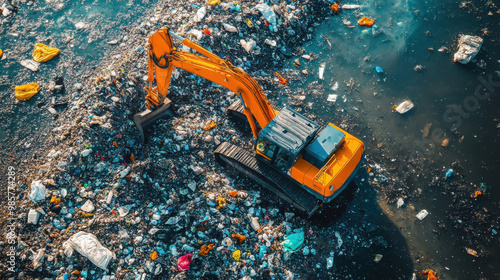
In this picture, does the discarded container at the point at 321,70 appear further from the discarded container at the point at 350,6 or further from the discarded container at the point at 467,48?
the discarded container at the point at 467,48

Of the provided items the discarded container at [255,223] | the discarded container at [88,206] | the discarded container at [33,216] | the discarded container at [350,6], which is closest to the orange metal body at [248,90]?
the discarded container at [255,223]

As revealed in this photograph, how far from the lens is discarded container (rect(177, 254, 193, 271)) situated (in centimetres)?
612

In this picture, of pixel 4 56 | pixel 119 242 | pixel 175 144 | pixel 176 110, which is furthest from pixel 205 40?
pixel 4 56

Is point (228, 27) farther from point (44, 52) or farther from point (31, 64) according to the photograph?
point (31, 64)

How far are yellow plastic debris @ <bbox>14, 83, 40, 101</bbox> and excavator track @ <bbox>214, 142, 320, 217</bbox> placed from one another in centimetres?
565

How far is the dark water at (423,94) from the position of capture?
7383mm

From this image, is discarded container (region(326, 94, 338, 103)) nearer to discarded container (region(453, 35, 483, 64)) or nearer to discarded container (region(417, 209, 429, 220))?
discarded container (region(417, 209, 429, 220))

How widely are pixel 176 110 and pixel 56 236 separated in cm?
379

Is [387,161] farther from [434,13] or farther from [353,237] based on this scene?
[434,13]

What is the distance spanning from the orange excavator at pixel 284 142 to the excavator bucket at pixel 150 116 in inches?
32.9

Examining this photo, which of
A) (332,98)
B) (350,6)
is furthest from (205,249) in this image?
(350,6)

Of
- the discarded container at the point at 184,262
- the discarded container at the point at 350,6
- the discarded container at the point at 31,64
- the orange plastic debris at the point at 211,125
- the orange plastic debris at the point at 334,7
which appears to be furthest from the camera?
the discarded container at the point at 350,6

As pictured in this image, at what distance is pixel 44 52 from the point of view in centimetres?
954

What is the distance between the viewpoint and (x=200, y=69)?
21.5 feet
